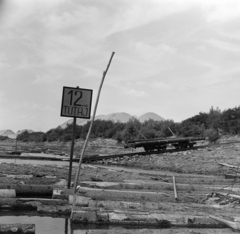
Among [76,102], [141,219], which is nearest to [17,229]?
[141,219]

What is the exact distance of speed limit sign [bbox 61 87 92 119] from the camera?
27.8 feet

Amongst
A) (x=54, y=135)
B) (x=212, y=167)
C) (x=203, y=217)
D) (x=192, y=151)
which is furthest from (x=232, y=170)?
(x=54, y=135)

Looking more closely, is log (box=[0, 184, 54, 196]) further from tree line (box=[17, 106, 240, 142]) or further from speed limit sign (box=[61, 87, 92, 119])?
tree line (box=[17, 106, 240, 142])

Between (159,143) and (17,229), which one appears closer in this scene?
(17,229)

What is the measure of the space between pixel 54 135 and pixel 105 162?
56.2 metres

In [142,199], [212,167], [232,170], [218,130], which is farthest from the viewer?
[218,130]

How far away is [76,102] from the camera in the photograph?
851cm

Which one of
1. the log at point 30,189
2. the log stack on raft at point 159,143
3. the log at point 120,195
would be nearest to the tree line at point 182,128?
the log stack on raft at point 159,143

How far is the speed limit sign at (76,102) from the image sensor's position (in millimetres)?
8469

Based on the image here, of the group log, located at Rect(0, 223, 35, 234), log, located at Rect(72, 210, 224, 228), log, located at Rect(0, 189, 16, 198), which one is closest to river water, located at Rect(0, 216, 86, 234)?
log, located at Rect(72, 210, 224, 228)

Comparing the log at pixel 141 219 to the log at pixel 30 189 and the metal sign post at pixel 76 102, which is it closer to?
the log at pixel 30 189

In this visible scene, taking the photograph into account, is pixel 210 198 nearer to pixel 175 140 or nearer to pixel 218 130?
pixel 175 140

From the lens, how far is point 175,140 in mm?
30500

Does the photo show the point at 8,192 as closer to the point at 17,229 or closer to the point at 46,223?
the point at 46,223
